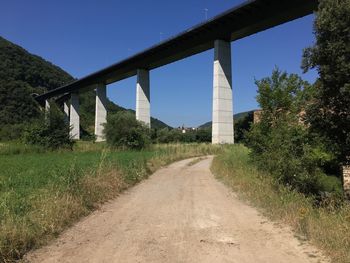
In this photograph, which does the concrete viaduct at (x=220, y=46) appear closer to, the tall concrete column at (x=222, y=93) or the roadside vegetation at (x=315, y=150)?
the tall concrete column at (x=222, y=93)

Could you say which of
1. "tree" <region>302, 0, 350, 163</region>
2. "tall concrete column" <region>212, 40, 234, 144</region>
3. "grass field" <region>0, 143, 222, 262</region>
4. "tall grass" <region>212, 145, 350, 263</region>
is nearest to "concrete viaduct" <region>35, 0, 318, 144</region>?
"tall concrete column" <region>212, 40, 234, 144</region>

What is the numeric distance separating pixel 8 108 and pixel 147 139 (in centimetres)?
7033

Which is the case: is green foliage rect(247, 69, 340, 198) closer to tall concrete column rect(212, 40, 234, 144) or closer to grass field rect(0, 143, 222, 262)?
grass field rect(0, 143, 222, 262)

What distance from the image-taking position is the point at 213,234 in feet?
29.2

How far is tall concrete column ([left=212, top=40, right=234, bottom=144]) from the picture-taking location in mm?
50125

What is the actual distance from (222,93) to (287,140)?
35.8m

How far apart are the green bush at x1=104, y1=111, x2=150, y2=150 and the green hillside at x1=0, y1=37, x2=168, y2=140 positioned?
33.4 meters

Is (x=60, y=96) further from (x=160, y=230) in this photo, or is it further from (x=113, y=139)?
(x=160, y=230)

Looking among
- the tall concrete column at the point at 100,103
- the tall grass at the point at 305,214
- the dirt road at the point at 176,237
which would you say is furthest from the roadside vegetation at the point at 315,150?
the tall concrete column at the point at 100,103

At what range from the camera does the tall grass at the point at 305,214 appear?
23.5 ft

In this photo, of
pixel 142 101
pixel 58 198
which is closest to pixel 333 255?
pixel 58 198

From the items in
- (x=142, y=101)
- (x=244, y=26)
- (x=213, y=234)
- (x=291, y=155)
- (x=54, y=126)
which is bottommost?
(x=213, y=234)

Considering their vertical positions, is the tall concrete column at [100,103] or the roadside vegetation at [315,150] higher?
the tall concrete column at [100,103]

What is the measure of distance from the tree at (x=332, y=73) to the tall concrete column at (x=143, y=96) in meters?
59.7
